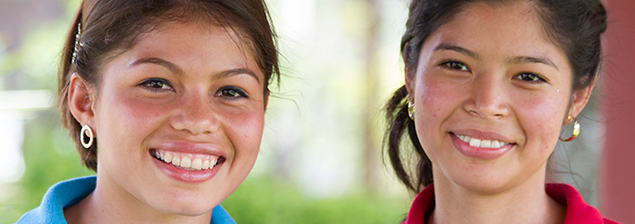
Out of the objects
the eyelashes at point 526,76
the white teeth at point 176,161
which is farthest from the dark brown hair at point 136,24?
the eyelashes at point 526,76

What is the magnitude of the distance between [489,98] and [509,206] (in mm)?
443

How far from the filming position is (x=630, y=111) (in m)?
3.94

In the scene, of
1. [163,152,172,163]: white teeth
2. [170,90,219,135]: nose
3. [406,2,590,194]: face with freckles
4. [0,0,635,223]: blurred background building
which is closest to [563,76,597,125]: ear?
[406,2,590,194]: face with freckles

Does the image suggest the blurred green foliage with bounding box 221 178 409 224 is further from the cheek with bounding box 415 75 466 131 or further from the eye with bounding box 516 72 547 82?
the eye with bounding box 516 72 547 82

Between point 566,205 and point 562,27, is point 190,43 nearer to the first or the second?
point 562,27

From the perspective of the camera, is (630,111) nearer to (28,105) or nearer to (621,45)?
(621,45)

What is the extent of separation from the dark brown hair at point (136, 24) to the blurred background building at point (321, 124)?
0.40 m

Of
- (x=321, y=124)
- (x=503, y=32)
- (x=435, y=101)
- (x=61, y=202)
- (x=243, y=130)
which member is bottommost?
(x=321, y=124)

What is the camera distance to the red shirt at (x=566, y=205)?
2.02 metres

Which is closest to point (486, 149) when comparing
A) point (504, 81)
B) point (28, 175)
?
point (504, 81)

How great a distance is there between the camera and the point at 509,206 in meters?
2.14

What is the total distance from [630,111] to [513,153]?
2380 millimetres

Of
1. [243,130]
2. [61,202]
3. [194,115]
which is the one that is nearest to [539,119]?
[243,130]

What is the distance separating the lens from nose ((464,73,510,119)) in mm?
1958
